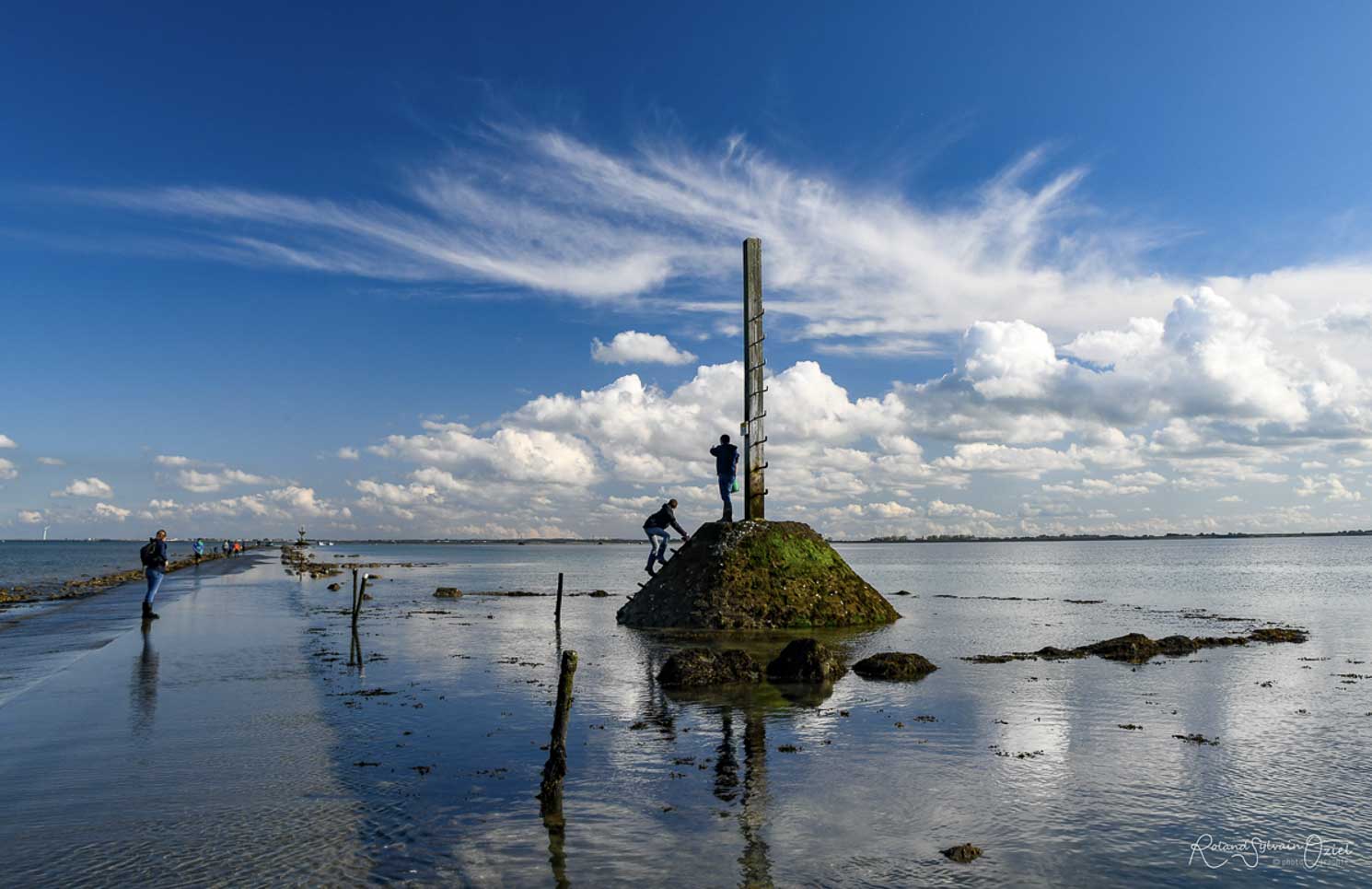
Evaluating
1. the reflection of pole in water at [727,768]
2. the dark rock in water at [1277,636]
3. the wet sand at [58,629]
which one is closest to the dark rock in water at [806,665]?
the reflection of pole in water at [727,768]

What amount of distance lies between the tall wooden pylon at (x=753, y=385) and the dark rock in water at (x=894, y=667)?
377 inches

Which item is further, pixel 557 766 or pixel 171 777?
pixel 171 777

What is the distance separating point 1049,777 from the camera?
10.1 meters

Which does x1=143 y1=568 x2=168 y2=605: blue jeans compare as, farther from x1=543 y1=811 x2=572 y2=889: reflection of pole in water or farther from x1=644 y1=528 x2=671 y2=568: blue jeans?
x1=543 y1=811 x2=572 y2=889: reflection of pole in water

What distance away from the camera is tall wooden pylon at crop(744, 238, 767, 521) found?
26891mm

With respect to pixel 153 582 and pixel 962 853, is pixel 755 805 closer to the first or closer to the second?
pixel 962 853

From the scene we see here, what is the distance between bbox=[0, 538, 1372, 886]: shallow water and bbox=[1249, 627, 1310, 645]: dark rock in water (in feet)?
10.1

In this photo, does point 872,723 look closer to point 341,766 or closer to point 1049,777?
point 1049,777

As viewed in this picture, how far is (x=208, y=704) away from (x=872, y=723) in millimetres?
11990

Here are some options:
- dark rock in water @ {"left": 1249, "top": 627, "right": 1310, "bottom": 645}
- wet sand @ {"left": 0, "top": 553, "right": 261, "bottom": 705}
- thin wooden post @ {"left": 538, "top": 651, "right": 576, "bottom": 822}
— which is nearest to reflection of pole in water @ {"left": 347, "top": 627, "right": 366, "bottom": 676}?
wet sand @ {"left": 0, "top": 553, "right": 261, "bottom": 705}

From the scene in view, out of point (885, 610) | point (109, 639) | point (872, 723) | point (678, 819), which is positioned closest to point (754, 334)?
Answer: point (885, 610)

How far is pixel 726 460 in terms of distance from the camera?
26625mm

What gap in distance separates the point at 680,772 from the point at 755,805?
1598 millimetres

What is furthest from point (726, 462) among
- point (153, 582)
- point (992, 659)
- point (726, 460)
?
point (153, 582)
